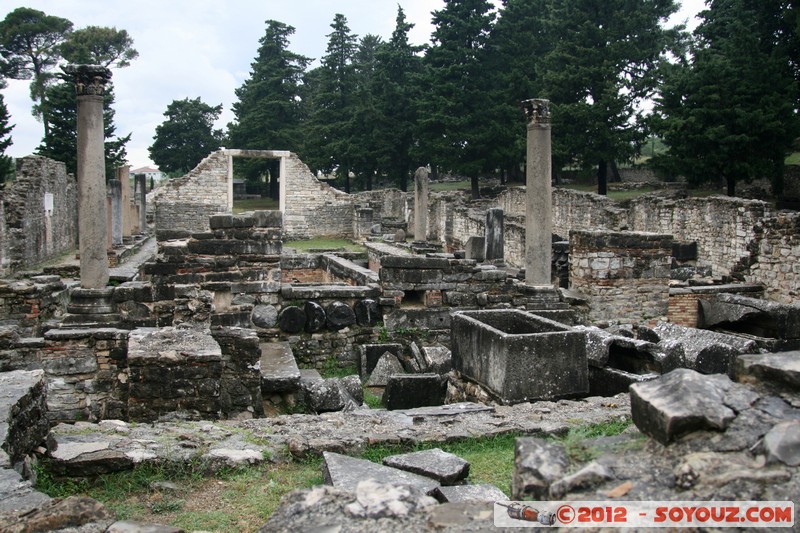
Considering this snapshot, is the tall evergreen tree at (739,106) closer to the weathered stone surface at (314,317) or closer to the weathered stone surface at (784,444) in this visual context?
the weathered stone surface at (314,317)

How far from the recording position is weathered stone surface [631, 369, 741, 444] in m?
2.71

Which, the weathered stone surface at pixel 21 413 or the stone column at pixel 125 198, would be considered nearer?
the weathered stone surface at pixel 21 413

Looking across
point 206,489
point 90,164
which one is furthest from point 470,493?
point 90,164

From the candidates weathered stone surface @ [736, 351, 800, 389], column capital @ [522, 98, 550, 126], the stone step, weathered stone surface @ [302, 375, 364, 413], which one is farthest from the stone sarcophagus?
column capital @ [522, 98, 550, 126]

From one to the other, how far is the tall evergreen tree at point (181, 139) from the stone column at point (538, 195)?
47.5 metres

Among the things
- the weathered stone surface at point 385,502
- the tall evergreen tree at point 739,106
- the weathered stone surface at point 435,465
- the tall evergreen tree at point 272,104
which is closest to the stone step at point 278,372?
the weathered stone surface at point 435,465

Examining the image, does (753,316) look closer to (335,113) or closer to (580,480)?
(580,480)

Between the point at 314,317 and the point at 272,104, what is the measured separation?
38683mm

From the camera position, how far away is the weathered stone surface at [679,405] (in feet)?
8.89

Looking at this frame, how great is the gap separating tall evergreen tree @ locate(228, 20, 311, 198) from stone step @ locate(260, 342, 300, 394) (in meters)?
38.1

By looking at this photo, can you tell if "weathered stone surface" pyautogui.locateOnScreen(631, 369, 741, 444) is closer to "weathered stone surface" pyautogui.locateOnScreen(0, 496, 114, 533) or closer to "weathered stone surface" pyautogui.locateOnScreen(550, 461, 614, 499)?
"weathered stone surface" pyautogui.locateOnScreen(550, 461, 614, 499)

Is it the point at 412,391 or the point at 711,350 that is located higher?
the point at 711,350

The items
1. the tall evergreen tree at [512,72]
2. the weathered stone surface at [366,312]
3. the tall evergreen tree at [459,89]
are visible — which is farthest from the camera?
the tall evergreen tree at [459,89]

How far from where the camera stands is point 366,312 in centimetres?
943
